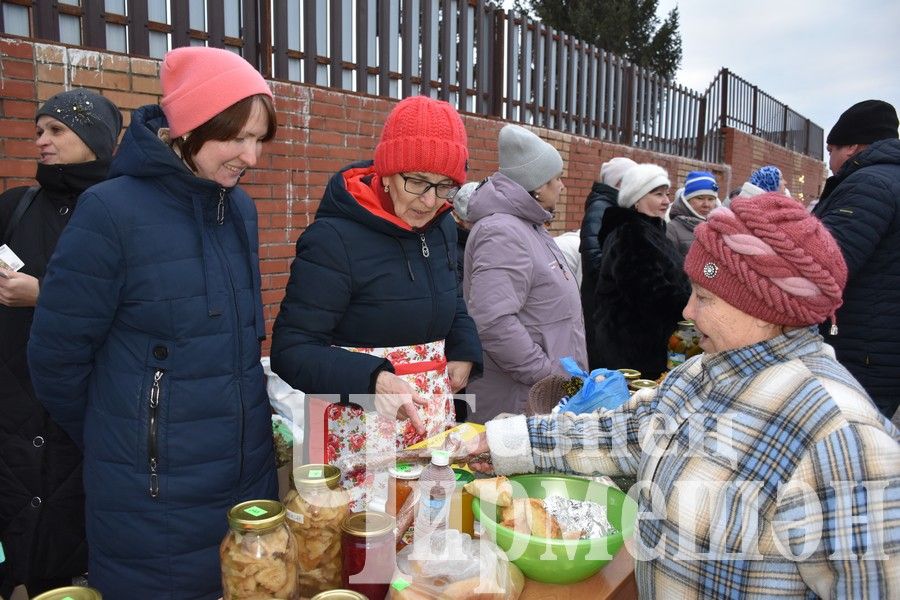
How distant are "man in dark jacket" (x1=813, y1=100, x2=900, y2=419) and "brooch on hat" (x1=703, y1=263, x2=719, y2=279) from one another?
172 centimetres

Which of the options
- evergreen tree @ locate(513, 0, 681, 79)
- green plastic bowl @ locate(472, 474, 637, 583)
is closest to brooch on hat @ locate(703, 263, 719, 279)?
green plastic bowl @ locate(472, 474, 637, 583)

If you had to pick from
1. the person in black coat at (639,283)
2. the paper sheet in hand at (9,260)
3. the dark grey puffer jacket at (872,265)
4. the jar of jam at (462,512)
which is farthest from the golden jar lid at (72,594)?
the person in black coat at (639,283)

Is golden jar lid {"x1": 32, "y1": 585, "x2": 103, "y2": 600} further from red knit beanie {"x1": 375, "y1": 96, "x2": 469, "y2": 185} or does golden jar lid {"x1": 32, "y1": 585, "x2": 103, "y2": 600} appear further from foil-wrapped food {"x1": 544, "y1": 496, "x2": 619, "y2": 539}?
red knit beanie {"x1": 375, "y1": 96, "x2": 469, "y2": 185}

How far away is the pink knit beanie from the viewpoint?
1687mm

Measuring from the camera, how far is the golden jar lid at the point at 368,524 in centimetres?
123

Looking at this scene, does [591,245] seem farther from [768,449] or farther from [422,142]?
[768,449]

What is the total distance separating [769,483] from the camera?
4.33 ft

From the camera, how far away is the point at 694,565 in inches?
56.2

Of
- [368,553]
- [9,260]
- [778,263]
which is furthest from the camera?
[9,260]

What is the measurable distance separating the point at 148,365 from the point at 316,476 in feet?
2.05

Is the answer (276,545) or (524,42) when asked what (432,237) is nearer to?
(276,545)

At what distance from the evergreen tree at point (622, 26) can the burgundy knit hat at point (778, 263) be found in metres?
18.1

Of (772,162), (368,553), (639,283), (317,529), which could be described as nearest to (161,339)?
(317,529)

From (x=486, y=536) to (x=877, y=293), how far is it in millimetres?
2402
